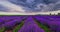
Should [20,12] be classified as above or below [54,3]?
below

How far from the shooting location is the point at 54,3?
222 cm

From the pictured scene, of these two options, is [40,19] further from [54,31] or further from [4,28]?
[4,28]

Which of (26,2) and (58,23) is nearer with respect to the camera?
(58,23)

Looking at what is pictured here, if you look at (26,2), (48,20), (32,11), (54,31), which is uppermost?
(26,2)

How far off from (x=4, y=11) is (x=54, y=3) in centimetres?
84

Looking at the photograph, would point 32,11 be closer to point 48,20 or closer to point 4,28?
point 48,20

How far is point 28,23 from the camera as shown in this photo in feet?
7.07

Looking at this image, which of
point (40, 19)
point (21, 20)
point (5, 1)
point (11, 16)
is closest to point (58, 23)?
point (40, 19)

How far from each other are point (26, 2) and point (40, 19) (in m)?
0.37

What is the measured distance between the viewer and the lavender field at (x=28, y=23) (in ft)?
6.74

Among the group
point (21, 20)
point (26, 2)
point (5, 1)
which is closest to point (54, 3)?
point (26, 2)

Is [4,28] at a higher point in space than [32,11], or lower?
lower

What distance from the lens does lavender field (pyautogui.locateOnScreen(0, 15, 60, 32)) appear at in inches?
80.8

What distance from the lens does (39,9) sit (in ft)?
7.24
